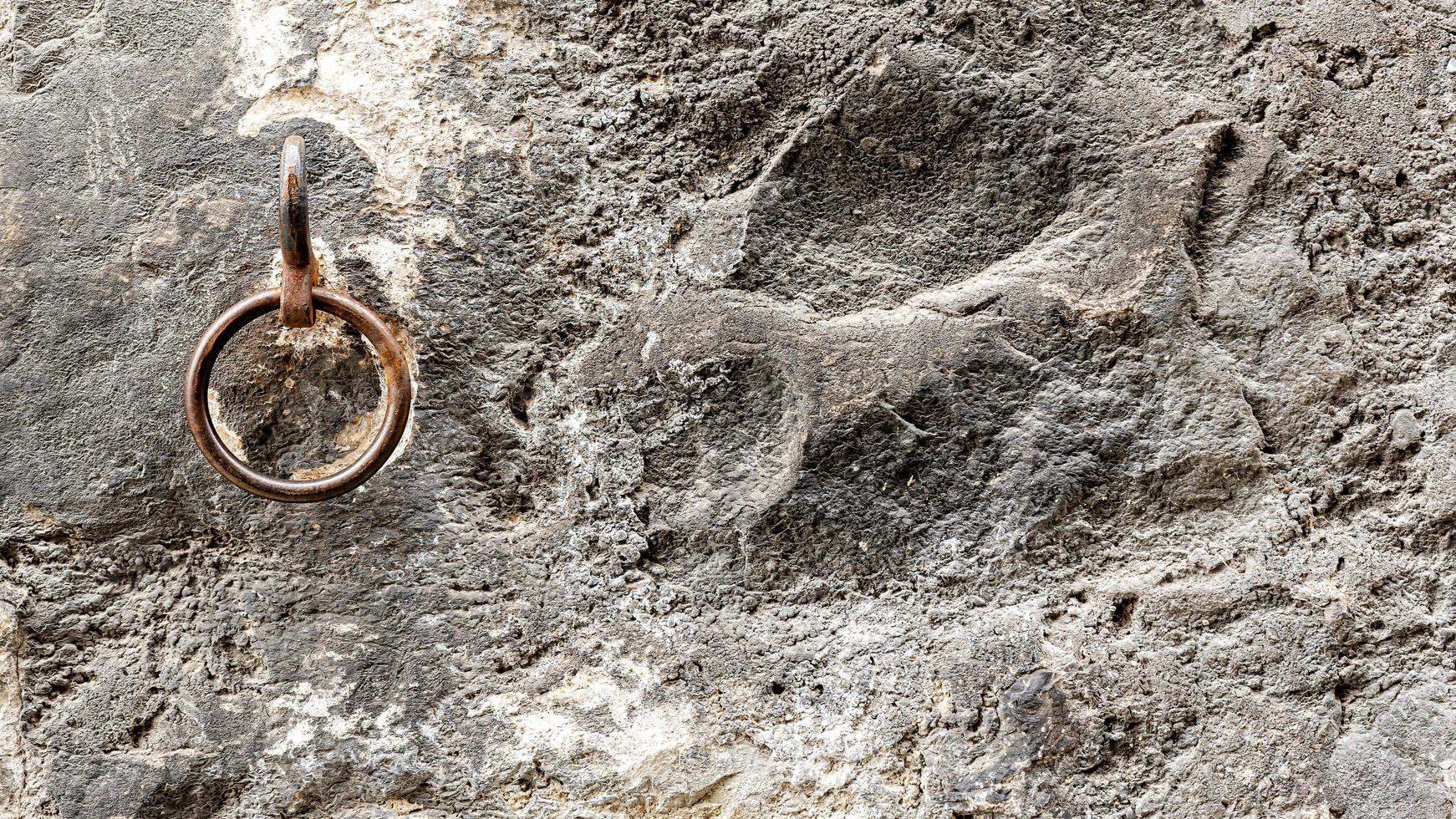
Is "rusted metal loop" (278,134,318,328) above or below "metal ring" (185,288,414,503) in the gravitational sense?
above

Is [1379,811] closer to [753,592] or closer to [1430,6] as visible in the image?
[753,592]

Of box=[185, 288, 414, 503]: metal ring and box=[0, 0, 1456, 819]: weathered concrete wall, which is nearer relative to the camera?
box=[185, 288, 414, 503]: metal ring

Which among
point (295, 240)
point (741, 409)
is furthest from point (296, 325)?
point (741, 409)

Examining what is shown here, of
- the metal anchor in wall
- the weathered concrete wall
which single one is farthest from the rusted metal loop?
the weathered concrete wall

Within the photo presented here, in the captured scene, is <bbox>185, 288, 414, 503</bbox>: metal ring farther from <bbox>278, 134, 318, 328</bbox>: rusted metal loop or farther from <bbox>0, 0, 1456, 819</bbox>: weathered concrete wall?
<bbox>0, 0, 1456, 819</bbox>: weathered concrete wall

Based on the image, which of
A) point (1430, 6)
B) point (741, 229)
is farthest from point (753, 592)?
point (1430, 6)

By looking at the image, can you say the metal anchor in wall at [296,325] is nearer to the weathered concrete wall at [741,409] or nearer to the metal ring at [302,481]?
the metal ring at [302,481]
